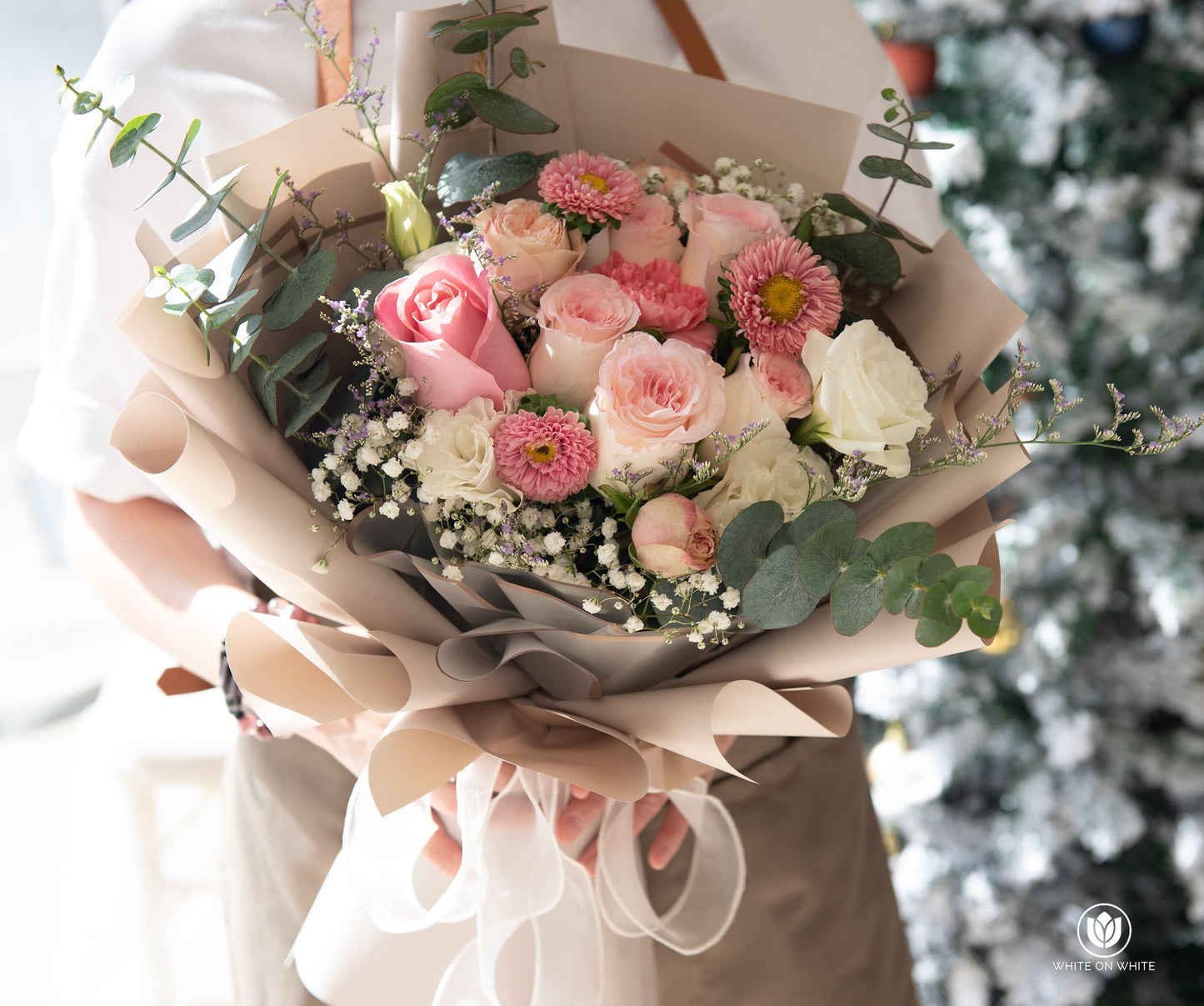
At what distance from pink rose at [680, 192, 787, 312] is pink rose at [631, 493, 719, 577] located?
0.16 meters

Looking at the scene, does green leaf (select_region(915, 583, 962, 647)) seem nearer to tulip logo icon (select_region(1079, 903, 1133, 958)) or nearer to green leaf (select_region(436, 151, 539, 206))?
green leaf (select_region(436, 151, 539, 206))

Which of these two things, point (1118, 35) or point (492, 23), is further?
point (1118, 35)

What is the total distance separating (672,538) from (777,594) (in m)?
0.06

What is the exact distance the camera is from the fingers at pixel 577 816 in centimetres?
65

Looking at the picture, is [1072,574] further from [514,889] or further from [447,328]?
[447,328]

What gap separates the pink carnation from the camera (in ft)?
1.69

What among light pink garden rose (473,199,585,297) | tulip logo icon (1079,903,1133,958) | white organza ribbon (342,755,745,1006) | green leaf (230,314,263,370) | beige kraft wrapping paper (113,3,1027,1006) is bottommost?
tulip logo icon (1079,903,1133,958)

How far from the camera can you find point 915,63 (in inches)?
56.8

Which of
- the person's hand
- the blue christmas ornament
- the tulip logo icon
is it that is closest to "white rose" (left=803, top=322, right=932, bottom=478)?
the person's hand

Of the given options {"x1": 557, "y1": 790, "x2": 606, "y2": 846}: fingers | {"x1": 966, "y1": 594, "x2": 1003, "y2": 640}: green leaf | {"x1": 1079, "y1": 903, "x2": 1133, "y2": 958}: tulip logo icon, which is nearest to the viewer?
{"x1": 966, "y1": 594, "x2": 1003, "y2": 640}: green leaf

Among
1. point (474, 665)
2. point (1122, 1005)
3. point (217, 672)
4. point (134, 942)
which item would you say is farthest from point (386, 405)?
point (1122, 1005)

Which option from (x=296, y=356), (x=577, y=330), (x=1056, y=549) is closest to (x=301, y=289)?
(x=296, y=356)

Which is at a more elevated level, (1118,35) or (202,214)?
(202,214)

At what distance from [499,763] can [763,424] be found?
12.0 inches
